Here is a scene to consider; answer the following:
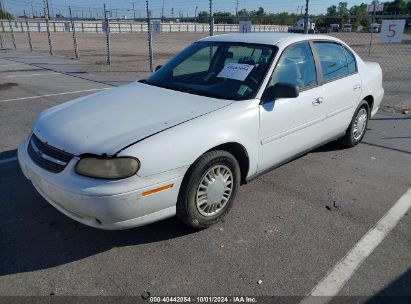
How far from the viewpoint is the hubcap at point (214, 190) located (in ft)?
10.2

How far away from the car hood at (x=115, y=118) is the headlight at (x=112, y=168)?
0.07 m

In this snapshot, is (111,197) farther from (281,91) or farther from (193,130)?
(281,91)

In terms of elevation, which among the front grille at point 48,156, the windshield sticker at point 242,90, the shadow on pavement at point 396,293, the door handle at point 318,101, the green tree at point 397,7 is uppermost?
the green tree at point 397,7

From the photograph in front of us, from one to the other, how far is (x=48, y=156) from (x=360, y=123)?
4.28 meters

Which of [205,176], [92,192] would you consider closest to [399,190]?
[205,176]

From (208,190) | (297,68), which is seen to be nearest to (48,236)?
(208,190)

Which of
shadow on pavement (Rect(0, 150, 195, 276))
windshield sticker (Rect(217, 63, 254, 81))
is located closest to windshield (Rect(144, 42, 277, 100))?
windshield sticker (Rect(217, 63, 254, 81))

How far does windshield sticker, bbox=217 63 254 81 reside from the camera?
145 inches

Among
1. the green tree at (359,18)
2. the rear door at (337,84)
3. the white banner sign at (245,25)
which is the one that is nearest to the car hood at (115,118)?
the rear door at (337,84)

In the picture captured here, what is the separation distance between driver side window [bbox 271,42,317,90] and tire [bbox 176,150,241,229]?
1.03 m

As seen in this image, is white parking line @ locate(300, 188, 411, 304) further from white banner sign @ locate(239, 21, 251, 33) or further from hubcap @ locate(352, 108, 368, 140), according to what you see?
white banner sign @ locate(239, 21, 251, 33)

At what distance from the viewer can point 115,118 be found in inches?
124

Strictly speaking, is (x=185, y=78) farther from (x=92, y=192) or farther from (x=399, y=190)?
(x=399, y=190)

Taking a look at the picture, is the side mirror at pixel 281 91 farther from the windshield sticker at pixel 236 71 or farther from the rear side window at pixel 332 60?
the rear side window at pixel 332 60
